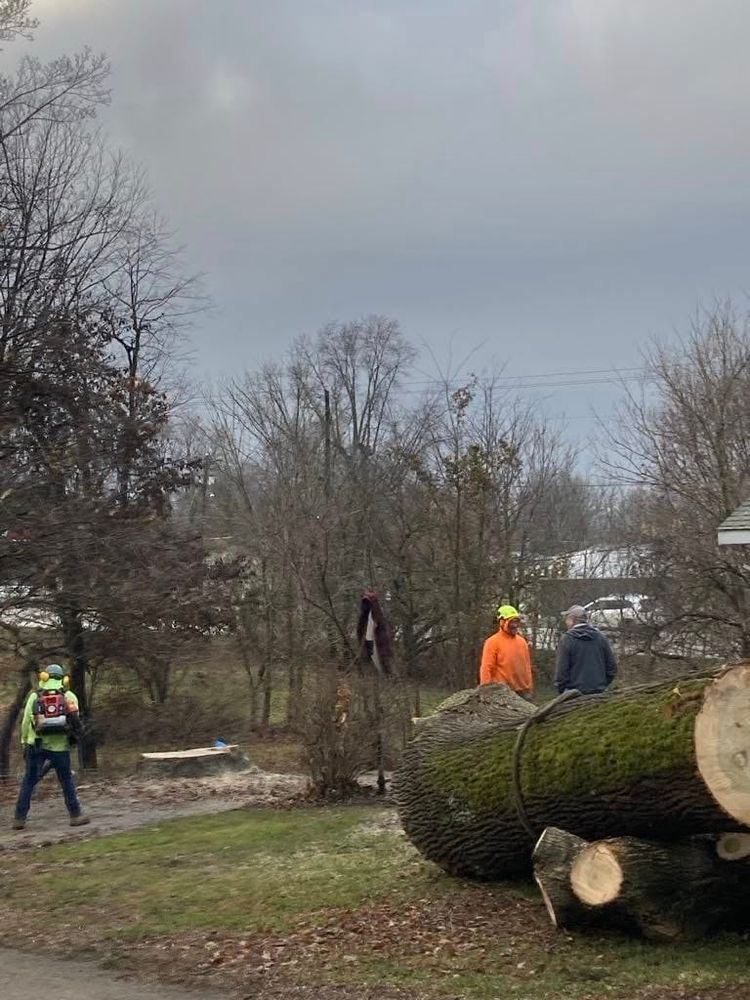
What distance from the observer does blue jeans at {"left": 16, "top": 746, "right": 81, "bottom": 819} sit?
10.8m

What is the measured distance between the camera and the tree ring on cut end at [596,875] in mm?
5750

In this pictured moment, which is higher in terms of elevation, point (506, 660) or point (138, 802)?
point (506, 660)

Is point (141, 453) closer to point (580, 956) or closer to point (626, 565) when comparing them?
point (626, 565)

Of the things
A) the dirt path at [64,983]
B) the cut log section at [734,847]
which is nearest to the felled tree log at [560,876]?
the cut log section at [734,847]

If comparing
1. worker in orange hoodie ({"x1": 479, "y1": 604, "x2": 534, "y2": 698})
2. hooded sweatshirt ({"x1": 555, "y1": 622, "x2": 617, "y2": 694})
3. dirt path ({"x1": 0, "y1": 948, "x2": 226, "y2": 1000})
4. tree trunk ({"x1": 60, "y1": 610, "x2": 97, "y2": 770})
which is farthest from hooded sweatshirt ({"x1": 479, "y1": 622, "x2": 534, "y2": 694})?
tree trunk ({"x1": 60, "y1": 610, "x2": 97, "y2": 770})

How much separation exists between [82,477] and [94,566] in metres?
2.39

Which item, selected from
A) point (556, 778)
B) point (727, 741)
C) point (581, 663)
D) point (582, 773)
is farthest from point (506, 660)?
point (727, 741)

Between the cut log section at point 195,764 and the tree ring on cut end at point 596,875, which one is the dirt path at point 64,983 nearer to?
the tree ring on cut end at point 596,875

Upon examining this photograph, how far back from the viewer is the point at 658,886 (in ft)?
19.0

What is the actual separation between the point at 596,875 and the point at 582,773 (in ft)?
2.13

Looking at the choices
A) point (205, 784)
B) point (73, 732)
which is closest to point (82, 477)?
point (205, 784)

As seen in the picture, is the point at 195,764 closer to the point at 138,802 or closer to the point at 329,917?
the point at 138,802

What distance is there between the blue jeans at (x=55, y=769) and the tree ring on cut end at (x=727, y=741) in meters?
7.09

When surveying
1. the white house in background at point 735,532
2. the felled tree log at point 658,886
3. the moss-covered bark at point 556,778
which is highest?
the white house in background at point 735,532
